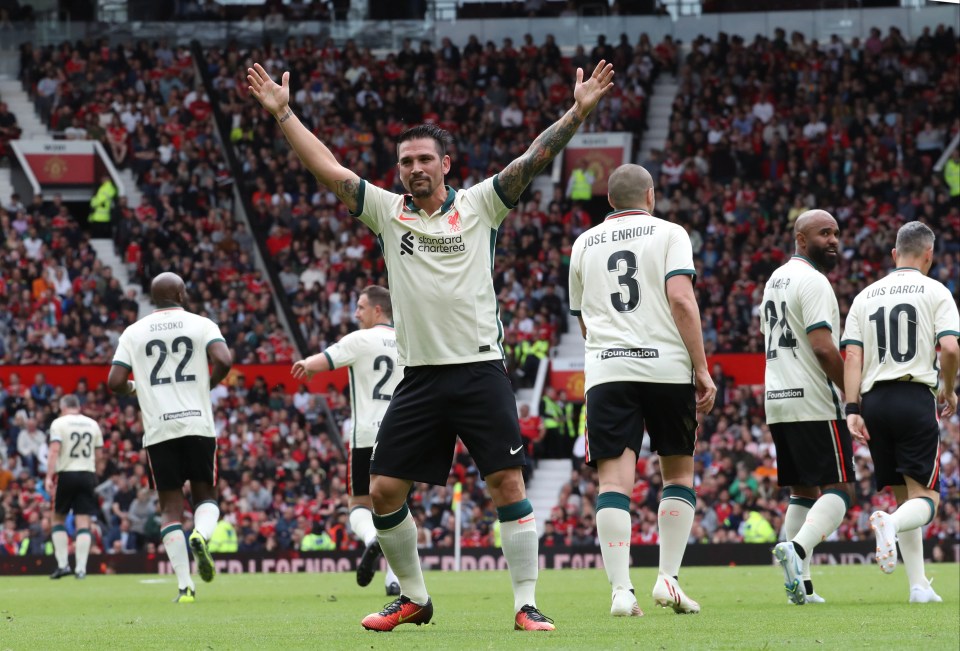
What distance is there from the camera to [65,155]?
32062mm

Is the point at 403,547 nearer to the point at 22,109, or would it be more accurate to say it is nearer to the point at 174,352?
the point at 174,352

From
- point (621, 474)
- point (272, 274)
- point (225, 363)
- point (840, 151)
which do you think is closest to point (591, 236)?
point (621, 474)

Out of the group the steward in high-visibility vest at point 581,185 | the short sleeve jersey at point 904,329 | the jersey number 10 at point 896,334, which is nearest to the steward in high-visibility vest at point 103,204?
the steward in high-visibility vest at point 581,185

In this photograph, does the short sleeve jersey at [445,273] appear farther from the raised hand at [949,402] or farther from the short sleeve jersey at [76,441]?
the short sleeve jersey at [76,441]

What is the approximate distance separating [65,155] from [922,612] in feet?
88.1

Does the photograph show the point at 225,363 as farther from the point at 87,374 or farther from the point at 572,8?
the point at 572,8

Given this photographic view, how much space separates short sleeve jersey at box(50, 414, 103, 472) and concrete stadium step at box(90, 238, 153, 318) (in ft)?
34.0

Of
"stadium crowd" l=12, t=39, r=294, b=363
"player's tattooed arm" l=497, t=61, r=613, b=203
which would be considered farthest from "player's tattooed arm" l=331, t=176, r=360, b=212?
"stadium crowd" l=12, t=39, r=294, b=363

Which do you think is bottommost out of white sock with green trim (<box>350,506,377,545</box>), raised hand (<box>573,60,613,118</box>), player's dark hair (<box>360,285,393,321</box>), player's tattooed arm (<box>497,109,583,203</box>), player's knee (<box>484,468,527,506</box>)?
white sock with green trim (<box>350,506,377,545</box>)

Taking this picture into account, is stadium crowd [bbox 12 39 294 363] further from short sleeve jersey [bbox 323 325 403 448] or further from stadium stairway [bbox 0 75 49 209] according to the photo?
short sleeve jersey [bbox 323 325 403 448]

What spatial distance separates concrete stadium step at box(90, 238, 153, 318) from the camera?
29.5 meters

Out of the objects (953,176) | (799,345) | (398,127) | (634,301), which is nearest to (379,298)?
(799,345)

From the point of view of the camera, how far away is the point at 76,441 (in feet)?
60.8

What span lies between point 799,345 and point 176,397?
4994 mm
